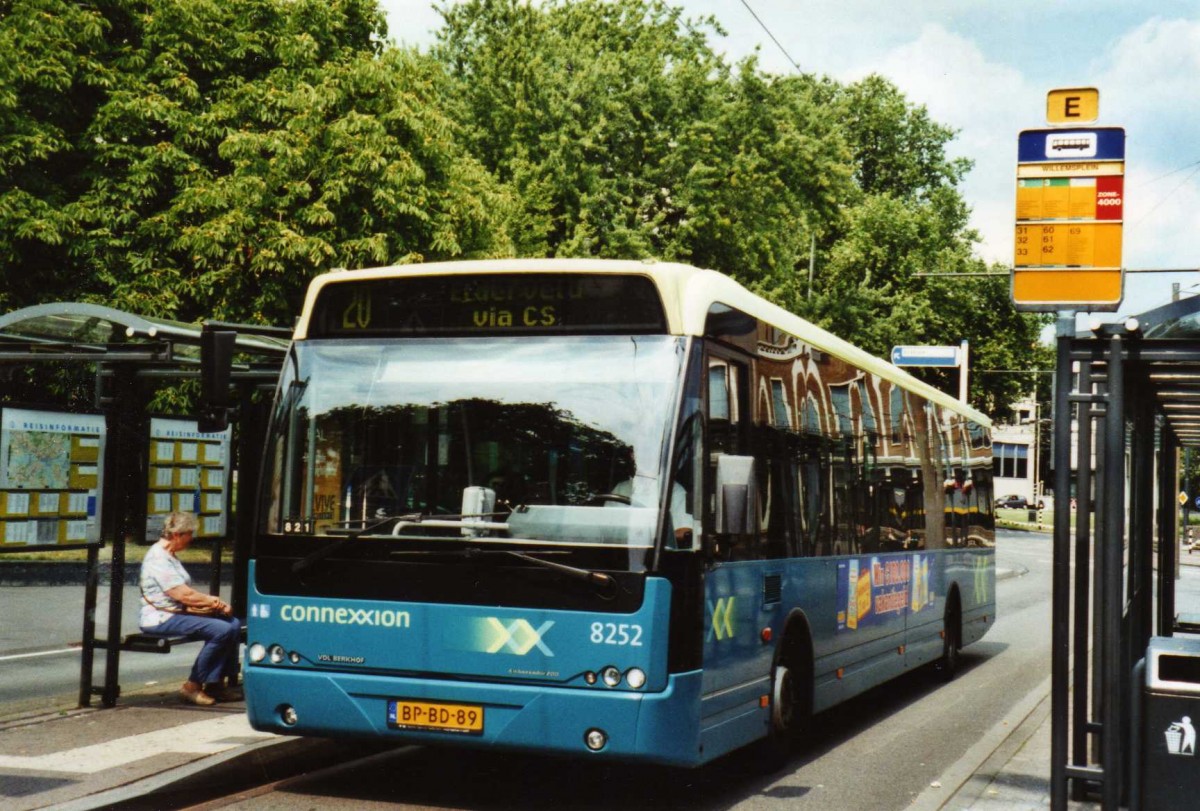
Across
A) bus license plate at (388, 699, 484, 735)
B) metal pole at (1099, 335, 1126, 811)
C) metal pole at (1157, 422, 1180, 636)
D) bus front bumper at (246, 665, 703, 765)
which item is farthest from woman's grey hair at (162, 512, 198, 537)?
metal pole at (1157, 422, 1180, 636)

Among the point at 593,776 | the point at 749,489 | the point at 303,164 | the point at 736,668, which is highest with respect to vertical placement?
the point at 303,164

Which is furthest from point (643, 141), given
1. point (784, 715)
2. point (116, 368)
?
point (784, 715)

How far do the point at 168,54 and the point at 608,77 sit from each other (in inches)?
530

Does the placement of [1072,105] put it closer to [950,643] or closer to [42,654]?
[950,643]

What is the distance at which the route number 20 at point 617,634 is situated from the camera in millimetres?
6824

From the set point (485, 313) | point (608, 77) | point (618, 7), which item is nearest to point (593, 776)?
point (485, 313)

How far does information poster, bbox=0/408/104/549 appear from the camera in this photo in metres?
9.20

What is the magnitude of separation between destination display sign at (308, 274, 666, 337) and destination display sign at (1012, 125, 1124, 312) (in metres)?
1.83

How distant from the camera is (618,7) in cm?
3906

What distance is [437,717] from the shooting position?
280 inches

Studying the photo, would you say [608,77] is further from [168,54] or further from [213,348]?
[213,348]

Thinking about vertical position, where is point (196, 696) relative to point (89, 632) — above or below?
below

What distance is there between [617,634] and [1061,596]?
80.9 inches

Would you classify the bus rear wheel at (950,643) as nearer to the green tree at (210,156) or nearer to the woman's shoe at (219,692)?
the woman's shoe at (219,692)
